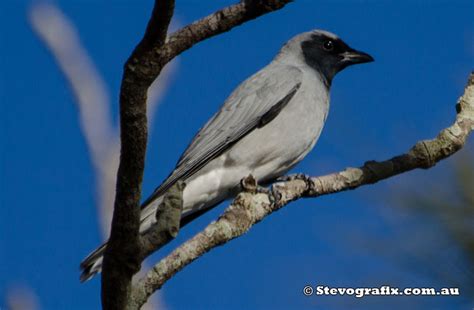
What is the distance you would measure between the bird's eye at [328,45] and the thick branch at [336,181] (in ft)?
7.51

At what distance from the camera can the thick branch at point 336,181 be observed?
132 inches

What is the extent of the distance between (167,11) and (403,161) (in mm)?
1758

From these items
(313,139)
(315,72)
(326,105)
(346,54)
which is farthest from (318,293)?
(346,54)

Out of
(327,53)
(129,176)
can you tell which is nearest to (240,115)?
(327,53)

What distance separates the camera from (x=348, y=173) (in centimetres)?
393

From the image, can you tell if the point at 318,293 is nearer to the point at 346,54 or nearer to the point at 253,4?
the point at 253,4

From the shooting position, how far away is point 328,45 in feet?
21.0

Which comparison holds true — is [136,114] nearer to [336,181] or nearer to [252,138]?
[336,181]

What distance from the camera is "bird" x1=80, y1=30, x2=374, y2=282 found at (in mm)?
4965

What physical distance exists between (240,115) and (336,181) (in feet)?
5.06

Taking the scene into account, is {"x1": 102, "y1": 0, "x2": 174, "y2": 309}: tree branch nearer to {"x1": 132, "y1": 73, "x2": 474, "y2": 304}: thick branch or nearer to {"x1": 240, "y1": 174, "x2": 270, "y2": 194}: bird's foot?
{"x1": 132, "y1": 73, "x2": 474, "y2": 304}: thick branch

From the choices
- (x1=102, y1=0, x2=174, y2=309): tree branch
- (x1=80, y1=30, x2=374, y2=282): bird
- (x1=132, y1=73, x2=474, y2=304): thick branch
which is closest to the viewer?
(x1=102, y1=0, x2=174, y2=309): tree branch

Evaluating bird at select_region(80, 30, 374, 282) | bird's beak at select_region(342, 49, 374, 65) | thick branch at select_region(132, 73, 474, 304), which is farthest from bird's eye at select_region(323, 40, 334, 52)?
thick branch at select_region(132, 73, 474, 304)

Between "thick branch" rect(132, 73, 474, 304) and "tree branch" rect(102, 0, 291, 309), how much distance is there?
18.7 inches
